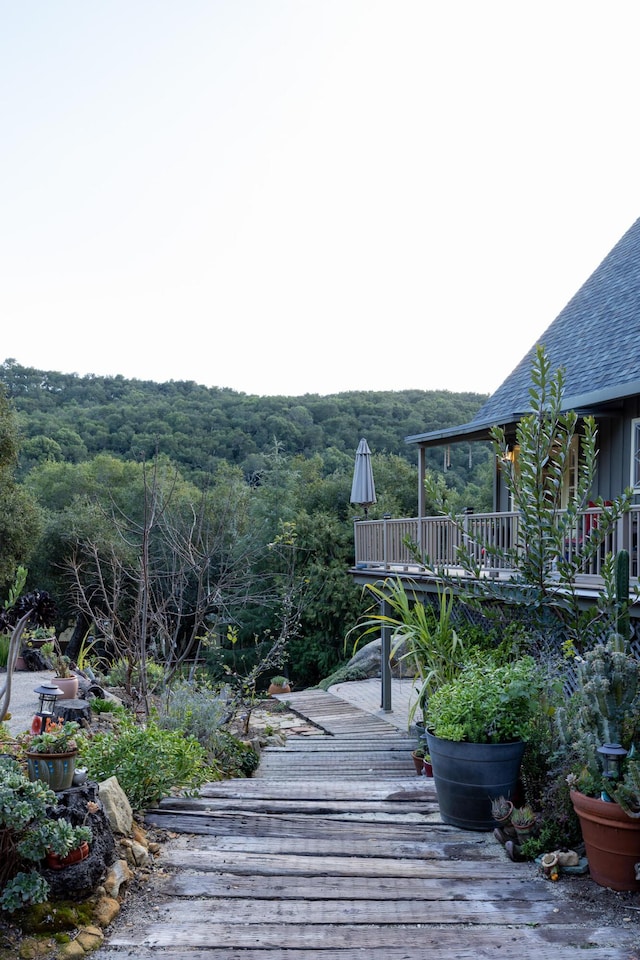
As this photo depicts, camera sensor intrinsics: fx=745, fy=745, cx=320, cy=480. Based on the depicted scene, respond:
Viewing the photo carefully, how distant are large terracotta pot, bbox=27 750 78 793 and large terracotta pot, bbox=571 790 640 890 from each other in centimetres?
270

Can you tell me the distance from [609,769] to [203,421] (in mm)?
28292

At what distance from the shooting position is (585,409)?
962cm

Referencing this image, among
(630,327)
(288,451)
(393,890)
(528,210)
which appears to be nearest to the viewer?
(393,890)

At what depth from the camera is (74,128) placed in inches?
504

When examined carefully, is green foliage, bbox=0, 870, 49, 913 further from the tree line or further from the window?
the tree line

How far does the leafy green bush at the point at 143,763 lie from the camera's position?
4695 mm

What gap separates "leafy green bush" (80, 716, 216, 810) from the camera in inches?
185

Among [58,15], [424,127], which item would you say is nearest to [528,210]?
[424,127]

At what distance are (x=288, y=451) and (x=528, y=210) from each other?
1483cm

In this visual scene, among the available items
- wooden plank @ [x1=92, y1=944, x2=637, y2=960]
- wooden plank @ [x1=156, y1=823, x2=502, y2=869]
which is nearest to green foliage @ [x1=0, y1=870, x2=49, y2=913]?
wooden plank @ [x1=92, y1=944, x2=637, y2=960]

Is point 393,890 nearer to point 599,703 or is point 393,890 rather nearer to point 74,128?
point 599,703

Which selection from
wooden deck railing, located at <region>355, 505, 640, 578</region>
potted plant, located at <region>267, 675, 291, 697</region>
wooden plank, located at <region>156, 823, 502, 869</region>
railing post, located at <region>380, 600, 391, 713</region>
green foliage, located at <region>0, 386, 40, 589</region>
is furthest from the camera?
green foliage, located at <region>0, 386, 40, 589</region>

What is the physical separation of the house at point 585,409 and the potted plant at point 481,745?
2.16 meters

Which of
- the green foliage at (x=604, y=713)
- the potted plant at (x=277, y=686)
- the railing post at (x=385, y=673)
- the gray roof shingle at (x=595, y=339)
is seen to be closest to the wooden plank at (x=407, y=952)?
the green foliage at (x=604, y=713)
